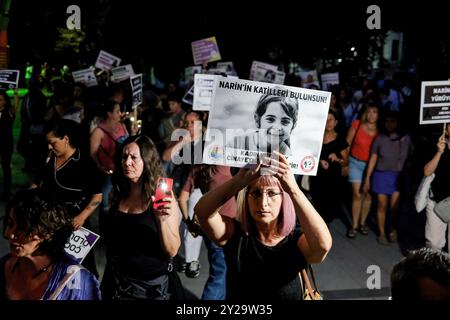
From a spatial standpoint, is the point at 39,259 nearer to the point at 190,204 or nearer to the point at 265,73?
the point at 190,204

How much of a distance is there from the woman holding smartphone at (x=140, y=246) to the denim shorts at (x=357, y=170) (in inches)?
158

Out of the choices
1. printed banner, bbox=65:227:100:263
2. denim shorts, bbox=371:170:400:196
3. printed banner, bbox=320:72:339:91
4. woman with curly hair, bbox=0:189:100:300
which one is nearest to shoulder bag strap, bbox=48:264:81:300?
woman with curly hair, bbox=0:189:100:300

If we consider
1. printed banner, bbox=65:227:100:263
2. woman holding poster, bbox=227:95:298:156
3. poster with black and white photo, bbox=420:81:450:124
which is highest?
poster with black and white photo, bbox=420:81:450:124

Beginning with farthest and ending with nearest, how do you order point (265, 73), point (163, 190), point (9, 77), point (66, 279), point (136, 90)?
point (265, 73)
point (136, 90)
point (9, 77)
point (163, 190)
point (66, 279)

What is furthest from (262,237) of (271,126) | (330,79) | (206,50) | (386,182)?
(330,79)

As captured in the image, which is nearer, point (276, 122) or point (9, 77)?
point (276, 122)

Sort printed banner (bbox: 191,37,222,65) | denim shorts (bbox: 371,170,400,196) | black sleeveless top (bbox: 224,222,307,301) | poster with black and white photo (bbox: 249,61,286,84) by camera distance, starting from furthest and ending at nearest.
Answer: printed banner (bbox: 191,37,222,65) → poster with black and white photo (bbox: 249,61,286,84) → denim shorts (bbox: 371,170,400,196) → black sleeveless top (bbox: 224,222,307,301)

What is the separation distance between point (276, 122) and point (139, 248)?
1248 millimetres

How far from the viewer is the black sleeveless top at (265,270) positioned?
250 cm

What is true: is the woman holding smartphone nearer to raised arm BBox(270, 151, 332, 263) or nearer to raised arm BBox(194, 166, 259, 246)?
raised arm BBox(194, 166, 259, 246)

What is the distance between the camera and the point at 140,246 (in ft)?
9.91

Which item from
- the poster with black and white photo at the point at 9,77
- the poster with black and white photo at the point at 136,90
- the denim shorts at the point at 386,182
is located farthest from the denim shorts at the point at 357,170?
the poster with black and white photo at the point at 9,77

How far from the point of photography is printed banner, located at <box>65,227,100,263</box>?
3170mm

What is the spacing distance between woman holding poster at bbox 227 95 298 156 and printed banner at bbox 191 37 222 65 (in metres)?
7.36
